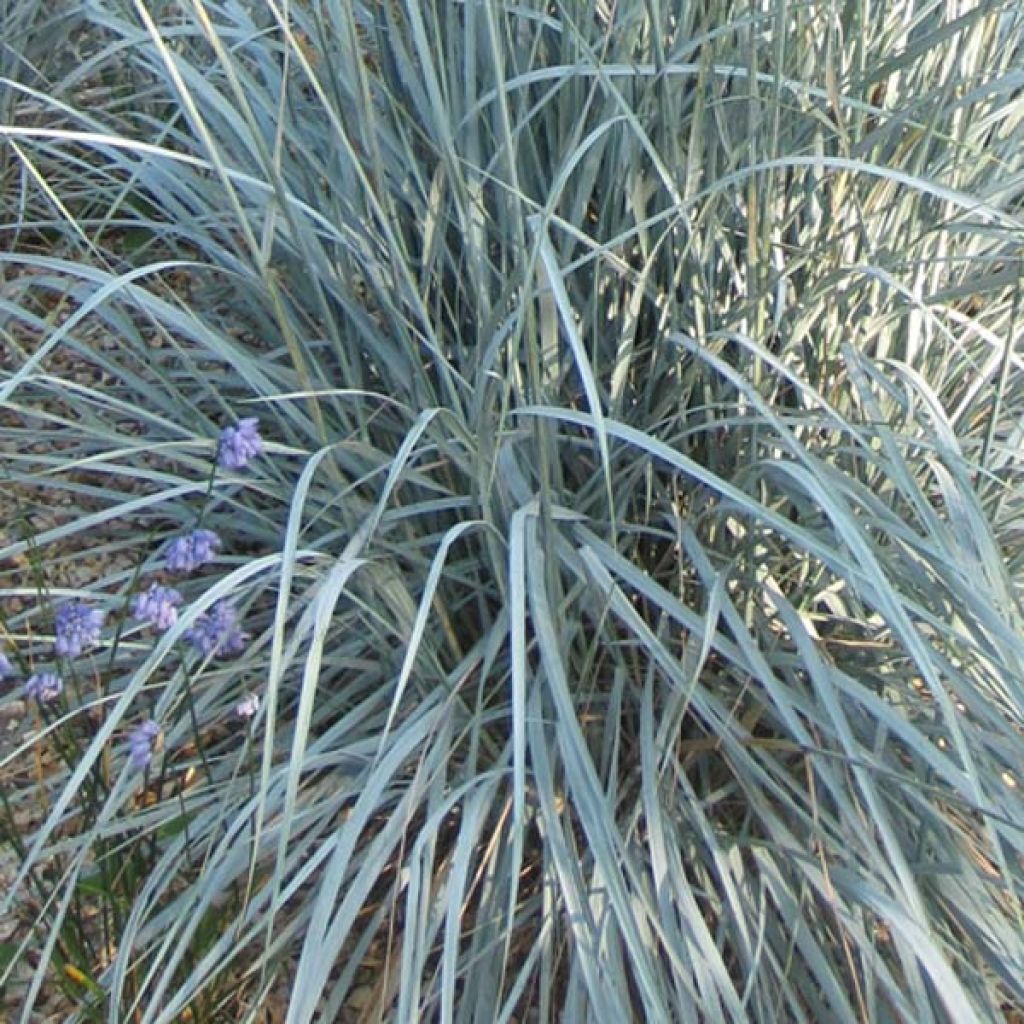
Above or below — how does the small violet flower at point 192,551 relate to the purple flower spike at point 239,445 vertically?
below

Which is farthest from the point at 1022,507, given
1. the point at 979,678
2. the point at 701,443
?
the point at 701,443

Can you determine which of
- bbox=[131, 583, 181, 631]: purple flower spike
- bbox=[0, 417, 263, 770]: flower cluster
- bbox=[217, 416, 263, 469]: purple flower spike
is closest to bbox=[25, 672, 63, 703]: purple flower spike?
bbox=[0, 417, 263, 770]: flower cluster

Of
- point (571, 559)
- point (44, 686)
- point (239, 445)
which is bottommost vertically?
point (571, 559)

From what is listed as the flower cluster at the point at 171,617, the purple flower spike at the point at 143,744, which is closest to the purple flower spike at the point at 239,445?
the flower cluster at the point at 171,617

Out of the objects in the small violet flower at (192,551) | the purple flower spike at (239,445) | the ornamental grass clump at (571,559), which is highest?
the purple flower spike at (239,445)

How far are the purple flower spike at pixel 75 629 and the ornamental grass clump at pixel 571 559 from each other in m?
0.06

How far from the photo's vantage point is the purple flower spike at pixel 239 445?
170 centimetres

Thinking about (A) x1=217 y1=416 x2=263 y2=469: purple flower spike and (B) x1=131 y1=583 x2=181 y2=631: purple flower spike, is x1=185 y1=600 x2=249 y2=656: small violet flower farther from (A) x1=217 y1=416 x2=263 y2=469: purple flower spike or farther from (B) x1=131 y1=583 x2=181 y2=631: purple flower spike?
(A) x1=217 y1=416 x2=263 y2=469: purple flower spike

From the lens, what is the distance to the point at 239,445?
66.8 inches

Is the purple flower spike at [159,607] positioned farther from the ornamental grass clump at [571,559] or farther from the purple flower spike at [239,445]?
the purple flower spike at [239,445]

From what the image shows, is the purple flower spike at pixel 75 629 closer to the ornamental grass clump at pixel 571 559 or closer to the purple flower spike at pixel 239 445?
the ornamental grass clump at pixel 571 559

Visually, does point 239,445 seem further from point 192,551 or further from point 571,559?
point 571,559

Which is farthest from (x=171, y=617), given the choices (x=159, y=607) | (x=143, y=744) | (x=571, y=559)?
(x=571, y=559)

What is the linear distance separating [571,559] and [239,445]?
1.49 ft
